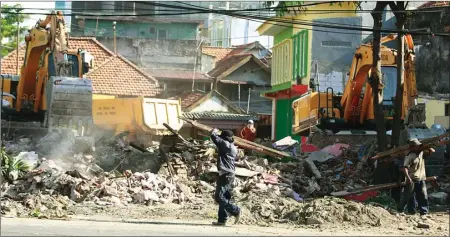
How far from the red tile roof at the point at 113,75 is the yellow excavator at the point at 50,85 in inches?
633

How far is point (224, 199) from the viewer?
461 inches

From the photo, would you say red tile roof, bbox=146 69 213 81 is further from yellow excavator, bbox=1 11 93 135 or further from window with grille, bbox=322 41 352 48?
yellow excavator, bbox=1 11 93 135

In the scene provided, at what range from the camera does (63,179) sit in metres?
14.7

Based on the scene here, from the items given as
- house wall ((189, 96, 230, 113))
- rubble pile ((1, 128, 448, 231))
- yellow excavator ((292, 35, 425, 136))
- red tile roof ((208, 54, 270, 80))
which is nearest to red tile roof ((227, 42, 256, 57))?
red tile roof ((208, 54, 270, 80))

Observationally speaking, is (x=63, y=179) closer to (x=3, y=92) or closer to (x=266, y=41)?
(x=3, y=92)

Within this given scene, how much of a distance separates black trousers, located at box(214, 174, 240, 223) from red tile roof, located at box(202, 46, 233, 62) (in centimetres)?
3916

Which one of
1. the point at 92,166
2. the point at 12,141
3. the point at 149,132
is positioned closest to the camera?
the point at 92,166

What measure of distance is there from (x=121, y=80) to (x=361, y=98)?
2154 centimetres

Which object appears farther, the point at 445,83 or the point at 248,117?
the point at 248,117

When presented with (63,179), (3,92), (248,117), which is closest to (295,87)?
(248,117)

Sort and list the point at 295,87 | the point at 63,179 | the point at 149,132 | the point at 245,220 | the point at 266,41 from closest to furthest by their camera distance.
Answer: the point at 245,220 < the point at 63,179 < the point at 149,132 < the point at 295,87 < the point at 266,41

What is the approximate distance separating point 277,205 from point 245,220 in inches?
49.1

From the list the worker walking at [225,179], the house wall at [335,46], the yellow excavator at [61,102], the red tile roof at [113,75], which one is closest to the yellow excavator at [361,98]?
the yellow excavator at [61,102]

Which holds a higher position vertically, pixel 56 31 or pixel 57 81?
pixel 56 31
